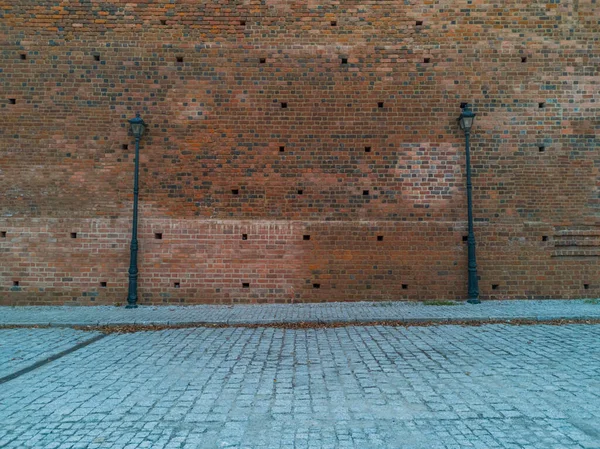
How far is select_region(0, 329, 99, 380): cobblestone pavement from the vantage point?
5066mm

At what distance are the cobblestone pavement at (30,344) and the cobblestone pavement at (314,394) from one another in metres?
0.36

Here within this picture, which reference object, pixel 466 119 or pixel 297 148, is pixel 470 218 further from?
pixel 297 148

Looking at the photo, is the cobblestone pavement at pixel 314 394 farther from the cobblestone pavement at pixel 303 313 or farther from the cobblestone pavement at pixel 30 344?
the cobblestone pavement at pixel 303 313

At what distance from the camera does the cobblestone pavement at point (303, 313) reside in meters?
7.45

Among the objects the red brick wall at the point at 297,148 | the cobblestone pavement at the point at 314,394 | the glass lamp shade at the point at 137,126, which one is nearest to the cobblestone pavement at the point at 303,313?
the red brick wall at the point at 297,148

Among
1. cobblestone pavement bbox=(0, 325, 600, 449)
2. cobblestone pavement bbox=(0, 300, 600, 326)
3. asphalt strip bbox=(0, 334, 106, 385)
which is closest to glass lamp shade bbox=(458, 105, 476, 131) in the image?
cobblestone pavement bbox=(0, 300, 600, 326)

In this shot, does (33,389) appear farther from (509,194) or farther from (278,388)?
(509,194)

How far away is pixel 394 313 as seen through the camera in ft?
25.8

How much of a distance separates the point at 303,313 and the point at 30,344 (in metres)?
5.14

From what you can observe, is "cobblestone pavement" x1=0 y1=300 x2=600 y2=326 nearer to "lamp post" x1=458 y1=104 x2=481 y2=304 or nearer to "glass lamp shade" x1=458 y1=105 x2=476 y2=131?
"lamp post" x1=458 y1=104 x2=481 y2=304

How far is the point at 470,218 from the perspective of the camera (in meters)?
9.12

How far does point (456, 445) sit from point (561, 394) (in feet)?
6.02

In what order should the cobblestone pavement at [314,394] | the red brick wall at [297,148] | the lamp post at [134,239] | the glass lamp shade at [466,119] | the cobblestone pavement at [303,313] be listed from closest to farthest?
the cobblestone pavement at [314,394] → the cobblestone pavement at [303,313] → the lamp post at [134,239] → the glass lamp shade at [466,119] → the red brick wall at [297,148]

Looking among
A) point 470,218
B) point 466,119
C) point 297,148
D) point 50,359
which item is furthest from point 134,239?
point 466,119
